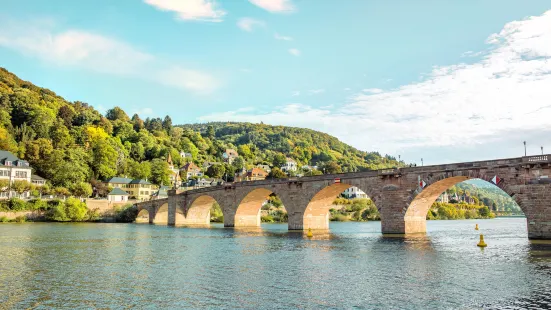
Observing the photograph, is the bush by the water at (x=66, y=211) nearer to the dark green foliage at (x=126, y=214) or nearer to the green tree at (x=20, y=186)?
the green tree at (x=20, y=186)

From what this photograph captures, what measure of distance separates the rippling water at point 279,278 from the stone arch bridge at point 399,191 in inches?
153

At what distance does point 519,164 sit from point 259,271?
77.8 feet

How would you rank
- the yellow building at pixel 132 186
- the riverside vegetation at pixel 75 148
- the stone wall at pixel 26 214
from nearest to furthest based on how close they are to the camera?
1. the stone wall at pixel 26 214
2. the riverside vegetation at pixel 75 148
3. the yellow building at pixel 132 186

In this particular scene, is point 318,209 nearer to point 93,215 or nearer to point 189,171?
point 93,215

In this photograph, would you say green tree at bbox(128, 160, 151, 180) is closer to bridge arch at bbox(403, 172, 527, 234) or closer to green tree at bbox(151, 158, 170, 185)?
green tree at bbox(151, 158, 170, 185)

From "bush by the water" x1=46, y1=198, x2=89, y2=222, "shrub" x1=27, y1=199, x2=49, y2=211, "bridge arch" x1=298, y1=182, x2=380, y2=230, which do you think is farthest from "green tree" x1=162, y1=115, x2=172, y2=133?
"bridge arch" x1=298, y1=182, x2=380, y2=230

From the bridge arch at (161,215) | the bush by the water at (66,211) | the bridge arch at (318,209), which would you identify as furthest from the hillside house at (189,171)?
the bridge arch at (318,209)

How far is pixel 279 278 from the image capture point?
21.3 meters

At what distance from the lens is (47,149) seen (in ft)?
334

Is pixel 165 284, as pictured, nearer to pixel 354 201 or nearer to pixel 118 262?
pixel 118 262

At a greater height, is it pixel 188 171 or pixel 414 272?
pixel 188 171

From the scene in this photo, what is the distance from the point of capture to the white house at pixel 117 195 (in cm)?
10019

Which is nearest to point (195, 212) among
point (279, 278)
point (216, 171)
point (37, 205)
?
point (37, 205)

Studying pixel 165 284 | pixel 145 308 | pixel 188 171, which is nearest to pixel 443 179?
pixel 165 284
